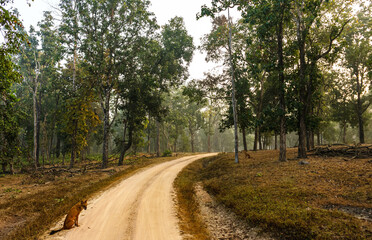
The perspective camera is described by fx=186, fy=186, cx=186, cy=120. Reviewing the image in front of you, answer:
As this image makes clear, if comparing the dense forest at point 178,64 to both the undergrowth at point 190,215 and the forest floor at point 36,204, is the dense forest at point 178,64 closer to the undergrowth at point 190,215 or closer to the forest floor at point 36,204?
the forest floor at point 36,204

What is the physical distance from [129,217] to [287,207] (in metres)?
6.54

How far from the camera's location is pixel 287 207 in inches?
287

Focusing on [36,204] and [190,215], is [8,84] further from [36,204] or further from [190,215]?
[190,215]

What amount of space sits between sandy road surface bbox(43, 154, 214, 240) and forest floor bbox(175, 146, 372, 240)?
739 millimetres

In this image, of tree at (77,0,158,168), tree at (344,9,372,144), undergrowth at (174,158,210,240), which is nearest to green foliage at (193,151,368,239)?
undergrowth at (174,158,210,240)

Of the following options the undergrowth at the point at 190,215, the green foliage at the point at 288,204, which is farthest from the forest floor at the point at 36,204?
the green foliage at the point at 288,204

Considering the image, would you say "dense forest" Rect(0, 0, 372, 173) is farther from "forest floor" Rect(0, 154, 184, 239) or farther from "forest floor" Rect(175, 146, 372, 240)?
"forest floor" Rect(175, 146, 372, 240)

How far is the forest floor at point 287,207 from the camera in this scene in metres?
5.86

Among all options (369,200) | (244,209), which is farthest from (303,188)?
(244,209)

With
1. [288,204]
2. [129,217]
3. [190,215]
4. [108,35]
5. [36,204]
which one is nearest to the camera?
[288,204]

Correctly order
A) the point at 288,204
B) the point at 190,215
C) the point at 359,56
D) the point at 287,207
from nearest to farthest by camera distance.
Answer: the point at 287,207
the point at 288,204
the point at 190,215
the point at 359,56

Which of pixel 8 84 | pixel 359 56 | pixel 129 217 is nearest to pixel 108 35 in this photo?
pixel 8 84

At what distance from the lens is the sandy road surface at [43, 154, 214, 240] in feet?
21.5

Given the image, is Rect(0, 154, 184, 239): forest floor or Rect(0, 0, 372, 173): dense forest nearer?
Rect(0, 154, 184, 239): forest floor
